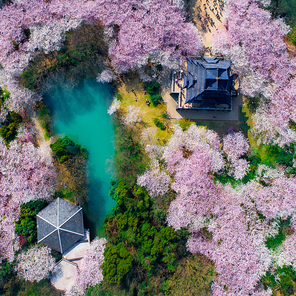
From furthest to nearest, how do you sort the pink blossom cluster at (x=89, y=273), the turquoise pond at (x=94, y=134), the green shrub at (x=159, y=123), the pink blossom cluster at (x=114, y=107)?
the turquoise pond at (x=94, y=134) → the pink blossom cluster at (x=114, y=107) → the green shrub at (x=159, y=123) → the pink blossom cluster at (x=89, y=273)

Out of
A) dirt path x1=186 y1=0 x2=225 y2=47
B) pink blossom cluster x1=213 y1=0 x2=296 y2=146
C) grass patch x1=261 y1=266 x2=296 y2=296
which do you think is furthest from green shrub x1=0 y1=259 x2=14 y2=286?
dirt path x1=186 y1=0 x2=225 y2=47

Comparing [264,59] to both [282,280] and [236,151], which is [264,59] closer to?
[236,151]

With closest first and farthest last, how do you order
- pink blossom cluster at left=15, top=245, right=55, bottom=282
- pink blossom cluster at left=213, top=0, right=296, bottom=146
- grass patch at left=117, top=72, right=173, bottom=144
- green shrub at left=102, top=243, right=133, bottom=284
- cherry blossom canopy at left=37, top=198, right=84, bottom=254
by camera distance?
green shrub at left=102, top=243, right=133, bottom=284, pink blossom cluster at left=213, top=0, right=296, bottom=146, cherry blossom canopy at left=37, top=198, right=84, bottom=254, pink blossom cluster at left=15, top=245, right=55, bottom=282, grass patch at left=117, top=72, right=173, bottom=144

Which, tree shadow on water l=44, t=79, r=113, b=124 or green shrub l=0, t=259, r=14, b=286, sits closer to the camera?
green shrub l=0, t=259, r=14, b=286

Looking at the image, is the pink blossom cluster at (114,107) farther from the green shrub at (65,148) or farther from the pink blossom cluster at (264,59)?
the pink blossom cluster at (264,59)

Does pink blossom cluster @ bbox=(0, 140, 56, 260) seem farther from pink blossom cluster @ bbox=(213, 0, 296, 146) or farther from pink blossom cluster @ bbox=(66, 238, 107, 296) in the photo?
pink blossom cluster @ bbox=(213, 0, 296, 146)

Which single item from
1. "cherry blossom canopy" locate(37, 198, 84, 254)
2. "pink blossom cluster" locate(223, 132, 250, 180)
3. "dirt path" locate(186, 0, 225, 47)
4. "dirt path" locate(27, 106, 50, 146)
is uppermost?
"dirt path" locate(186, 0, 225, 47)

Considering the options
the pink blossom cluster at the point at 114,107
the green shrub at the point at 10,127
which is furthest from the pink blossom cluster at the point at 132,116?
the green shrub at the point at 10,127
